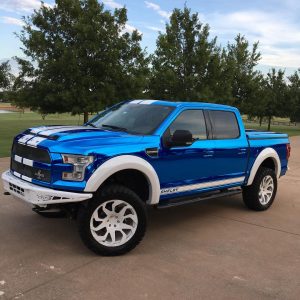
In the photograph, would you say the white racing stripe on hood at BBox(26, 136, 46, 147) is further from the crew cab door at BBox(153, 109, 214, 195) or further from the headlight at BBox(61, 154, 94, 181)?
the crew cab door at BBox(153, 109, 214, 195)

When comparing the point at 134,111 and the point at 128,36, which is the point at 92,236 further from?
the point at 128,36

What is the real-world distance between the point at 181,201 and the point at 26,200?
2009 millimetres

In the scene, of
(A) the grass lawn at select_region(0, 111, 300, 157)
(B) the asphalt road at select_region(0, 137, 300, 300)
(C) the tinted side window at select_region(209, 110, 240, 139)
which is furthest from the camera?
(A) the grass lawn at select_region(0, 111, 300, 157)

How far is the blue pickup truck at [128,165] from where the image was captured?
14.3 ft

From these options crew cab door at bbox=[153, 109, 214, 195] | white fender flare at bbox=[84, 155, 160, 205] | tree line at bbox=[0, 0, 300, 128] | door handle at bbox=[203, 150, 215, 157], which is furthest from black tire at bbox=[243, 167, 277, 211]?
tree line at bbox=[0, 0, 300, 128]

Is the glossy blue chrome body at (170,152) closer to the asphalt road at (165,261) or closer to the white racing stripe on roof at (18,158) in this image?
the white racing stripe on roof at (18,158)

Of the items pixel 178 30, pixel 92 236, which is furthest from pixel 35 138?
pixel 178 30

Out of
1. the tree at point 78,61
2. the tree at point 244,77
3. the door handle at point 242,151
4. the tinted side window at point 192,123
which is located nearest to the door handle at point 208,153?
the tinted side window at point 192,123

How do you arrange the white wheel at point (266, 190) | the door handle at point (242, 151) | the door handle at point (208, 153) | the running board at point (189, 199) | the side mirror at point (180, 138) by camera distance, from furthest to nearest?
1. the white wheel at point (266, 190)
2. the door handle at point (242, 151)
3. the door handle at point (208, 153)
4. the running board at point (189, 199)
5. the side mirror at point (180, 138)

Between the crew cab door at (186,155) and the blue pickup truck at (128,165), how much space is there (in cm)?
1

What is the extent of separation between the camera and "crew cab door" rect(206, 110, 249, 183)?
588 centimetres

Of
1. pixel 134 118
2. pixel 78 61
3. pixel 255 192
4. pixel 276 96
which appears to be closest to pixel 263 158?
pixel 255 192

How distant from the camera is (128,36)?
16.9 meters

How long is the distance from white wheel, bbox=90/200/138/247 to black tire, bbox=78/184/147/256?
35 millimetres
